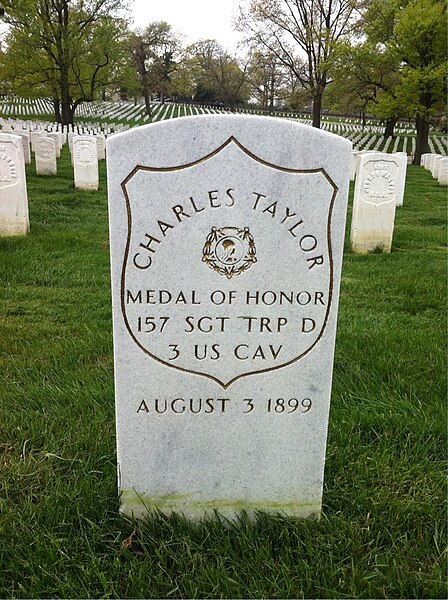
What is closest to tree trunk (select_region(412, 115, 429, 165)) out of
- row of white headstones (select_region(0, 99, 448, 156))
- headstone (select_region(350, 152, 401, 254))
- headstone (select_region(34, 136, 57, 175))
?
row of white headstones (select_region(0, 99, 448, 156))

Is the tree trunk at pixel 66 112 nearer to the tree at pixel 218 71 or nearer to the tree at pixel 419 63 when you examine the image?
the tree at pixel 419 63

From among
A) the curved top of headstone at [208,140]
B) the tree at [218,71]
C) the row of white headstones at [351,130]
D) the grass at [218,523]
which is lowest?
the grass at [218,523]

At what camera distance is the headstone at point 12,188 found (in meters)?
6.48

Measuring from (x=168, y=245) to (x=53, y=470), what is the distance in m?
1.22

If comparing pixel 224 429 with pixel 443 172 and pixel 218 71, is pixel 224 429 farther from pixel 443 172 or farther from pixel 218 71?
pixel 218 71

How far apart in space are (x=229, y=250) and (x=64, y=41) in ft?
93.7

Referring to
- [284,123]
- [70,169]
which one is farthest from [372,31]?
[284,123]

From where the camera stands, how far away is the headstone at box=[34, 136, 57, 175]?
12.5 metres

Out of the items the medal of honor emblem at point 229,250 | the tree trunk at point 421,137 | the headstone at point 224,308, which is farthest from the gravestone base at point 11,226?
the tree trunk at point 421,137

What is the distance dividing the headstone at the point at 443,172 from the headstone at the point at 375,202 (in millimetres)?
9438

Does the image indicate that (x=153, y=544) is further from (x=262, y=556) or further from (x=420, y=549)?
(x=420, y=549)

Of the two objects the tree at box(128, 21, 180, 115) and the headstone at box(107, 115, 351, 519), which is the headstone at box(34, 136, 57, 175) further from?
the tree at box(128, 21, 180, 115)

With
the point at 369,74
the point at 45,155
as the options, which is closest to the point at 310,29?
the point at 369,74

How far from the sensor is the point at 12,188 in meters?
6.73
